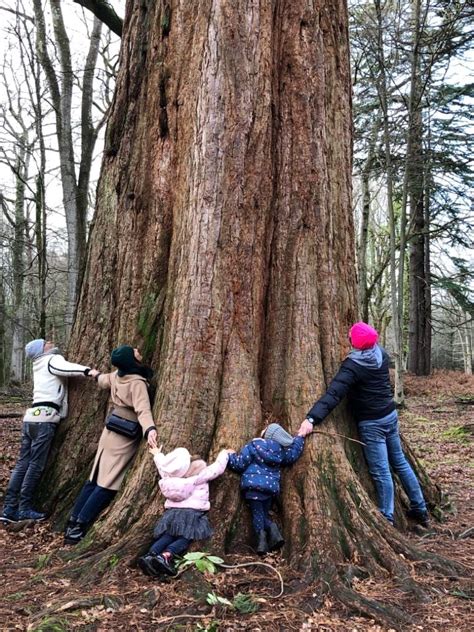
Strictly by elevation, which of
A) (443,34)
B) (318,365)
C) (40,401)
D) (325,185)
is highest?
(443,34)

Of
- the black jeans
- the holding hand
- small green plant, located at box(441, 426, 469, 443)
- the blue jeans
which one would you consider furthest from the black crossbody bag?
small green plant, located at box(441, 426, 469, 443)

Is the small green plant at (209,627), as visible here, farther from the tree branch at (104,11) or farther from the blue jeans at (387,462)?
the tree branch at (104,11)

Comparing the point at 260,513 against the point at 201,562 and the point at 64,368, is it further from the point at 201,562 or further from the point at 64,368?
the point at 64,368

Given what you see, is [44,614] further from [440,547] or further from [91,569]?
[440,547]

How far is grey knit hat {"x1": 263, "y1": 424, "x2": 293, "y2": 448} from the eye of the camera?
4457 millimetres

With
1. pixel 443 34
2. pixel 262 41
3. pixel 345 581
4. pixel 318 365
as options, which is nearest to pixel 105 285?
pixel 318 365

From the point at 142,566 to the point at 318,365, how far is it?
222cm

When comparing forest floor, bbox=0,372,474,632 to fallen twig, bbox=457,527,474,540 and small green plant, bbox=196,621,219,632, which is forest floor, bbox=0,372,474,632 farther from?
fallen twig, bbox=457,527,474,540

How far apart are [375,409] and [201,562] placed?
7.23ft

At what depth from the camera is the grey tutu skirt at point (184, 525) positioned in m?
4.00

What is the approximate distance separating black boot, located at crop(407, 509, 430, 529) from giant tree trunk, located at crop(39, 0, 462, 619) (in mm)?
717

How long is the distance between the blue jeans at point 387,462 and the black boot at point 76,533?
8.56 feet

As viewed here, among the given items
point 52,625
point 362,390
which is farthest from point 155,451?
point 362,390

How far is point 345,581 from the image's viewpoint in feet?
12.4
